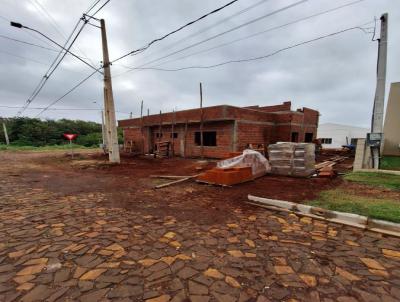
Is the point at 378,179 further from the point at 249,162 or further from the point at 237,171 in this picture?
the point at 237,171

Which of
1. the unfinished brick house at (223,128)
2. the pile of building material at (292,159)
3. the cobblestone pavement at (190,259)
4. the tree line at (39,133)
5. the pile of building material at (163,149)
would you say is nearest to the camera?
the cobblestone pavement at (190,259)

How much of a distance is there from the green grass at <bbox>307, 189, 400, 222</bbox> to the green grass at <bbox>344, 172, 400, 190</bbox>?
68.6 inches

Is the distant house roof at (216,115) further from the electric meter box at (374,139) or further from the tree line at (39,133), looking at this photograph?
the tree line at (39,133)

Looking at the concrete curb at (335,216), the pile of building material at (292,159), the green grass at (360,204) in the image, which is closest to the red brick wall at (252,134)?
the pile of building material at (292,159)

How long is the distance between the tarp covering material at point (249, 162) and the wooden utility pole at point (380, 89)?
15.5 feet

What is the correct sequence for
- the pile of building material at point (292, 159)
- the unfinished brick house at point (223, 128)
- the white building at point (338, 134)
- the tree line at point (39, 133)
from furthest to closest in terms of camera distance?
1. the tree line at point (39, 133)
2. the white building at point (338, 134)
3. the unfinished brick house at point (223, 128)
4. the pile of building material at point (292, 159)

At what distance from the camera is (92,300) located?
2000 millimetres

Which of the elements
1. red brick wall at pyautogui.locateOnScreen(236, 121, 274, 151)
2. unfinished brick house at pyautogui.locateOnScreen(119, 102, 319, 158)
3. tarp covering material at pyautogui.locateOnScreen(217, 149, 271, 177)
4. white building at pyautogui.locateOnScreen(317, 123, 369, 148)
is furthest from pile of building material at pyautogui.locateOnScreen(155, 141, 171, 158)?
white building at pyautogui.locateOnScreen(317, 123, 369, 148)

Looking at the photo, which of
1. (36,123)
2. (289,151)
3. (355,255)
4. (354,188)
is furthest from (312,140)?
(36,123)

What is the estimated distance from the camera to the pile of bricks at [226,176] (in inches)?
269

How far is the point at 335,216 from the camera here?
Answer: 3982 millimetres

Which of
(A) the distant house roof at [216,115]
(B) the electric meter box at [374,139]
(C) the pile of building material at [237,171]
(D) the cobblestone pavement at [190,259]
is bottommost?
(D) the cobblestone pavement at [190,259]

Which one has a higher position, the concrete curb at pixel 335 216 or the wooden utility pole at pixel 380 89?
the wooden utility pole at pixel 380 89

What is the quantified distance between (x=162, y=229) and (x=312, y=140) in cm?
1998
